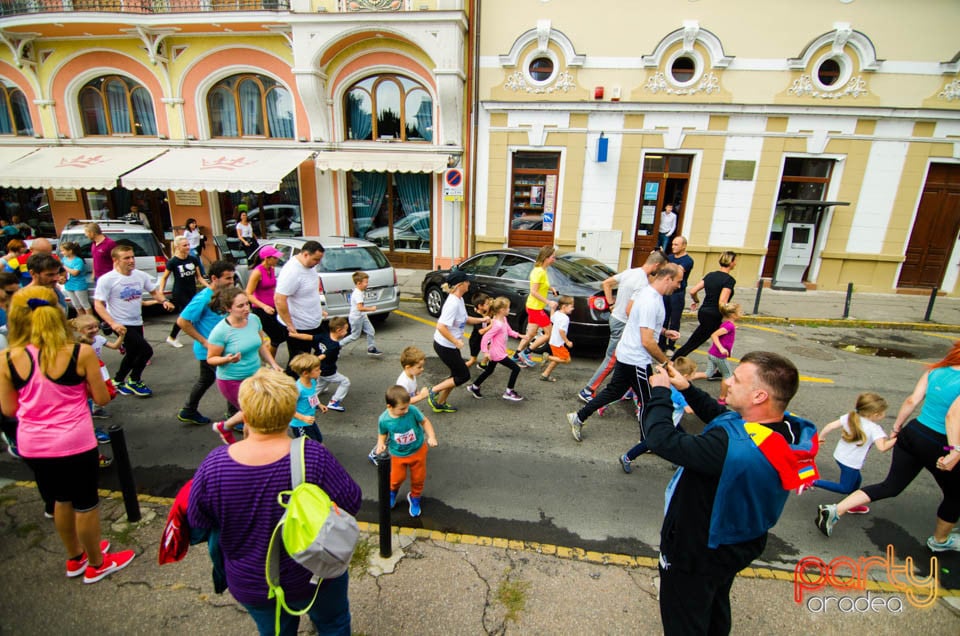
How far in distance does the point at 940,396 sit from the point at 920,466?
0.60 meters

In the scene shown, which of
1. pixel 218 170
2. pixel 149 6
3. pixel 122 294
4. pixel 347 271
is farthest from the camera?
pixel 218 170

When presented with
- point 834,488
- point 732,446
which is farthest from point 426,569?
point 834,488

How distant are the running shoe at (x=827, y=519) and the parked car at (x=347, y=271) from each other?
6.42 meters

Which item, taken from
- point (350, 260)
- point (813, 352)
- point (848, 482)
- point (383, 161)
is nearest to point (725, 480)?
point (848, 482)

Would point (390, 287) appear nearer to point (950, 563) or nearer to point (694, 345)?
point (694, 345)

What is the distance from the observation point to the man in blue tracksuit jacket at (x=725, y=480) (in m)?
1.91

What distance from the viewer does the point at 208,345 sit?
4.15m

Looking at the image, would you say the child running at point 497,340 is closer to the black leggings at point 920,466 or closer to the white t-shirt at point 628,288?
the white t-shirt at point 628,288

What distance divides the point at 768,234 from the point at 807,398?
7.75 metres

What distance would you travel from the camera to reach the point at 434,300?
9.66m

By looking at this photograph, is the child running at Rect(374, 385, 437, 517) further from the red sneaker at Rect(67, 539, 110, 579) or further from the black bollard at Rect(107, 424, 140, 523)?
the red sneaker at Rect(67, 539, 110, 579)

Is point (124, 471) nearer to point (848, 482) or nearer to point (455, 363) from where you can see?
point (455, 363)

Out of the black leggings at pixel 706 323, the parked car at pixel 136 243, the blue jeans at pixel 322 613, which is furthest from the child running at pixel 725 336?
the parked car at pixel 136 243

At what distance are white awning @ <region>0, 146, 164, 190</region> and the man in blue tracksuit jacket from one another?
15.9m
